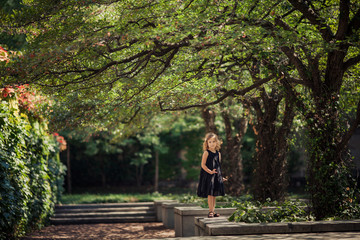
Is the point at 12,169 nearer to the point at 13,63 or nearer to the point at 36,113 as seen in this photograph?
the point at 13,63

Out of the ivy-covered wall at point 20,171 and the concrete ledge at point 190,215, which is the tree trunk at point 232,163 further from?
the ivy-covered wall at point 20,171

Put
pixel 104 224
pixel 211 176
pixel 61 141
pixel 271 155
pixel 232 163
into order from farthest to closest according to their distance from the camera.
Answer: pixel 61 141 < pixel 232 163 < pixel 104 224 < pixel 271 155 < pixel 211 176

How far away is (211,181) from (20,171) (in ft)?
13.0

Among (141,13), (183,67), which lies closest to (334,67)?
(183,67)

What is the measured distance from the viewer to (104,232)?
1366 cm

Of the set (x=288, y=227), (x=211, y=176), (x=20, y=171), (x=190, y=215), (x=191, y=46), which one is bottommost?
(x=190, y=215)

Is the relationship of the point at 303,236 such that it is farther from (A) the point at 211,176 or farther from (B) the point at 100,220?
(B) the point at 100,220

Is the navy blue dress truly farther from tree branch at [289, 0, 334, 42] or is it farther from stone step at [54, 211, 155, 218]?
stone step at [54, 211, 155, 218]

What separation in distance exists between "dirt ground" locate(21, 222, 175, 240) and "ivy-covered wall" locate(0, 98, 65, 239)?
0.50 meters

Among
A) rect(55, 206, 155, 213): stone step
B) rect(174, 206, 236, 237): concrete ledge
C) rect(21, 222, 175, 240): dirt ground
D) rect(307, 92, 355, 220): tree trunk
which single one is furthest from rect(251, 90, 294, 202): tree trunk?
rect(55, 206, 155, 213): stone step

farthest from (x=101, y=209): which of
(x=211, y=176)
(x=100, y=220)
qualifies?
(x=211, y=176)

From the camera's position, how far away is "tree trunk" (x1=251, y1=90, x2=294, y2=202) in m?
12.6

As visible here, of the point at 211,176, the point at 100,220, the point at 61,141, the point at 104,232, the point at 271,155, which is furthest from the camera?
the point at 61,141

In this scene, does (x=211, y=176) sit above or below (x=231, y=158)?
below
